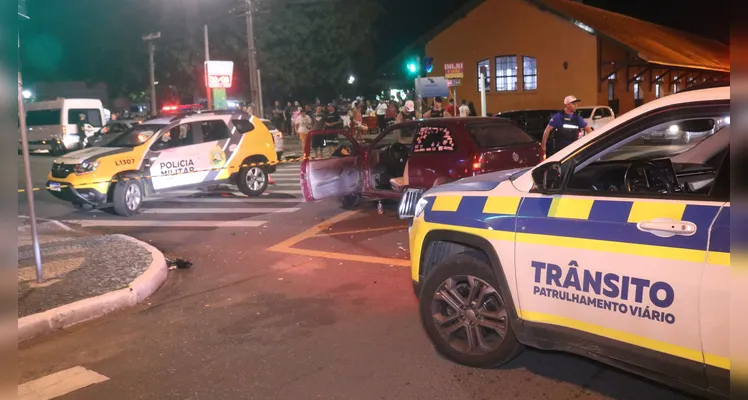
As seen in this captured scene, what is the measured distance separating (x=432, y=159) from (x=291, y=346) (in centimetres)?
471

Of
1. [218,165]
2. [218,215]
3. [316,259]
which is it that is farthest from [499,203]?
[218,165]

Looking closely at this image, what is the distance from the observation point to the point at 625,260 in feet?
11.1

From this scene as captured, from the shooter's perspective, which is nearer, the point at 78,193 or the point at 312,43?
the point at 78,193

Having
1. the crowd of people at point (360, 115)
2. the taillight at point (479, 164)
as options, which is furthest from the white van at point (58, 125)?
the taillight at point (479, 164)

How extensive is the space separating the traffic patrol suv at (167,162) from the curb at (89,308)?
16.2 feet

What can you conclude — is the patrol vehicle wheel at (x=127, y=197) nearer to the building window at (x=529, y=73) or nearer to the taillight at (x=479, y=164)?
the taillight at (x=479, y=164)

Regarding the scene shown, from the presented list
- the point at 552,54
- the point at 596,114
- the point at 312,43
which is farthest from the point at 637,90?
the point at 312,43

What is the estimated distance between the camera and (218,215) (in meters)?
11.7

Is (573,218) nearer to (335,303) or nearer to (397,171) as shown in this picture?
(335,303)

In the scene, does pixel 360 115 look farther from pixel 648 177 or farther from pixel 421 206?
pixel 648 177

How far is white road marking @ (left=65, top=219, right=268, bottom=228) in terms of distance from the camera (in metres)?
10.7

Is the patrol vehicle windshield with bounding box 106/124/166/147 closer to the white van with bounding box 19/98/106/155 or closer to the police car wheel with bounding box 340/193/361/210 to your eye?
the police car wheel with bounding box 340/193/361/210

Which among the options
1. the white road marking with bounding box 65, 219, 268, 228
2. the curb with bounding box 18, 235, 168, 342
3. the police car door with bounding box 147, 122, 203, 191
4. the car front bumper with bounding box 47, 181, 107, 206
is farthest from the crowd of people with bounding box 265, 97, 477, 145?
the curb with bounding box 18, 235, 168, 342

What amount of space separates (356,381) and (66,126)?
26.2 meters
